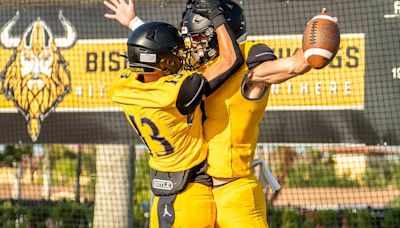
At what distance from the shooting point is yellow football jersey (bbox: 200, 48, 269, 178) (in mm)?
4914

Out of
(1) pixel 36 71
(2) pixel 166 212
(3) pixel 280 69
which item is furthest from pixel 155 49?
(1) pixel 36 71

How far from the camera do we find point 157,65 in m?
4.84

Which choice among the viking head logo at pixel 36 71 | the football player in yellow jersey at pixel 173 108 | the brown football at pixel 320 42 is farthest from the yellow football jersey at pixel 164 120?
the viking head logo at pixel 36 71

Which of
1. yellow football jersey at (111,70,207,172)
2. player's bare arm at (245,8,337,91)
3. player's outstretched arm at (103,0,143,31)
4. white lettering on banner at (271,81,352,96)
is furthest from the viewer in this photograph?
white lettering on banner at (271,81,352,96)

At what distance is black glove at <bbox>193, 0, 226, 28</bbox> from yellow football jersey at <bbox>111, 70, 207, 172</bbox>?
375 millimetres

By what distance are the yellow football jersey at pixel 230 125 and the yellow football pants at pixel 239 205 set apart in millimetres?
76

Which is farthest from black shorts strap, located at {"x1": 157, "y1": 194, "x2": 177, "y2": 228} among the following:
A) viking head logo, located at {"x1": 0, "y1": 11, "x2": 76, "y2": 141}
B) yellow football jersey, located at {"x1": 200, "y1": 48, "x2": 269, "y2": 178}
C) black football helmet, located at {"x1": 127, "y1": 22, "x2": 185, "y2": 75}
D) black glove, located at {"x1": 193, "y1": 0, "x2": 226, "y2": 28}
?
viking head logo, located at {"x1": 0, "y1": 11, "x2": 76, "y2": 141}

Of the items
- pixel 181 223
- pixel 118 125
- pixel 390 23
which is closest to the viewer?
pixel 181 223

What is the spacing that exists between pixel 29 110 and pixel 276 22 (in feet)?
8.79

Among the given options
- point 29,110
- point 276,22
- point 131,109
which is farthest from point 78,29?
point 131,109

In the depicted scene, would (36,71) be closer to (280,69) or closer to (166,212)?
(166,212)

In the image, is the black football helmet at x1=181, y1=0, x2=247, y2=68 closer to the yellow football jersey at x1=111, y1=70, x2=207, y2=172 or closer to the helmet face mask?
the helmet face mask

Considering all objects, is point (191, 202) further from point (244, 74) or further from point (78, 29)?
point (78, 29)

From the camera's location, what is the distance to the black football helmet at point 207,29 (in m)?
4.99
